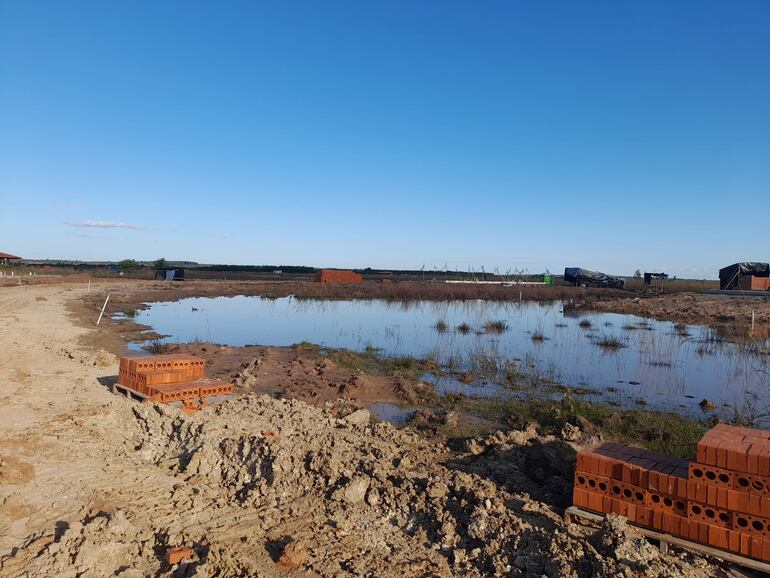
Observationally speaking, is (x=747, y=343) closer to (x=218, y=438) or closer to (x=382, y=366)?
(x=382, y=366)

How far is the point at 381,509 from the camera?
4.91 meters

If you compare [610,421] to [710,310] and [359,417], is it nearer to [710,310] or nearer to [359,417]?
[359,417]

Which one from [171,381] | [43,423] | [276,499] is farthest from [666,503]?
[43,423]

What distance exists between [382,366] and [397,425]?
473cm

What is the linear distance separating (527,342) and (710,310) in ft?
51.3

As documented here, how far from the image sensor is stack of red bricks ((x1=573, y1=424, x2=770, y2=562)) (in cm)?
387

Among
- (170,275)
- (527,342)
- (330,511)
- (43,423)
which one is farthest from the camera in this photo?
(170,275)

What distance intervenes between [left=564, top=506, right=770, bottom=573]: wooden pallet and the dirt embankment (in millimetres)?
17428

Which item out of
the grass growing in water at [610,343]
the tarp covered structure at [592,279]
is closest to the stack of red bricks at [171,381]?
the grass growing in water at [610,343]

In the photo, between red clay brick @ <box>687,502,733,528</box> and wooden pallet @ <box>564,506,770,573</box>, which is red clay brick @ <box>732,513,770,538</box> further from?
wooden pallet @ <box>564,506,770,573</box>

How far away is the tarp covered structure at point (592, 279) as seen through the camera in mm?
49312

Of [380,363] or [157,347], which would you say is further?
[157,347]

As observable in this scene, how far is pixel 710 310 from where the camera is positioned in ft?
87.7

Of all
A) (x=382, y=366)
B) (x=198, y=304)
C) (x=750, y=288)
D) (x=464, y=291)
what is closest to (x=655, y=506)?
(x=382, y=366)
